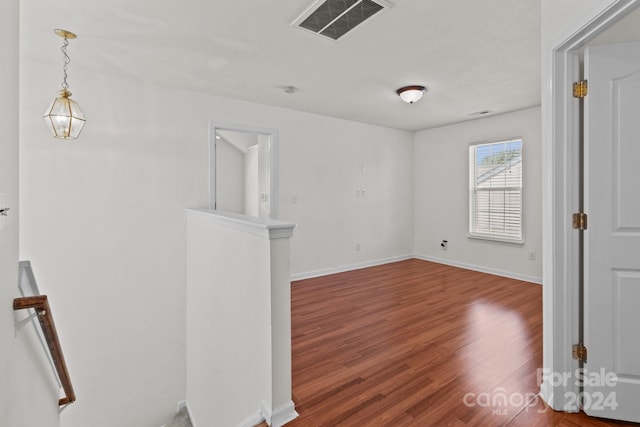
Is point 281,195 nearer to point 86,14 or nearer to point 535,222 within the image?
point 86,14

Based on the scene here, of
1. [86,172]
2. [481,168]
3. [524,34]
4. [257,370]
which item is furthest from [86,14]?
[481,168]

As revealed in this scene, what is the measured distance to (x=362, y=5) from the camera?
203cm

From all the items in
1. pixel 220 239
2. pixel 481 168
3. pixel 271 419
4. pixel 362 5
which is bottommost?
pixel 271 419

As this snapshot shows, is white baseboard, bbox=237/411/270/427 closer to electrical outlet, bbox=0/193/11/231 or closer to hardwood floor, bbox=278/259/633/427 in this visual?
hardwood floor, bbox=278/259/633/427

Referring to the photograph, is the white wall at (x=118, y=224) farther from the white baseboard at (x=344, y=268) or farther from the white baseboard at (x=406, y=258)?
the white baseboard at (x=406, y=258)

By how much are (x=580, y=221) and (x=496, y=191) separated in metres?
3.46

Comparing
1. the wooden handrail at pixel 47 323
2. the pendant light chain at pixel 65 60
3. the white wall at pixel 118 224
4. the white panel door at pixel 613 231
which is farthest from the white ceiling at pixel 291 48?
the wooden handrail at pixel 47 323

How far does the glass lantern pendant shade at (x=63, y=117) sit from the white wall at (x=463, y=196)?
5.25 m

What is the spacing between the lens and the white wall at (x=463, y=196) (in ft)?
14.4

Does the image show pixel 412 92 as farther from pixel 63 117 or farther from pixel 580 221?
pixel 63 117

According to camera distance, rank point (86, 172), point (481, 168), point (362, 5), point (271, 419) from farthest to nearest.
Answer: point (481, 168), point (86, 172), point (362, 5), point (271, 419)

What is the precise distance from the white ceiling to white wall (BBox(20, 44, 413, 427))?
0.27 m

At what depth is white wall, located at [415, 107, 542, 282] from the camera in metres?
4.38

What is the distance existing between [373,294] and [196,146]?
292 centimetres
